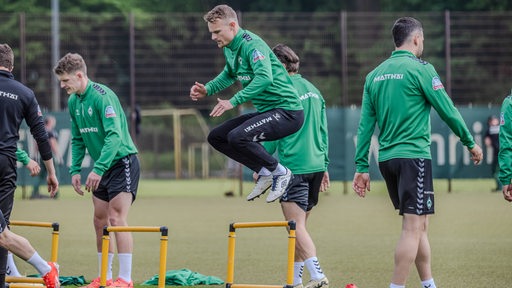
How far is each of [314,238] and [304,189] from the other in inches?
247

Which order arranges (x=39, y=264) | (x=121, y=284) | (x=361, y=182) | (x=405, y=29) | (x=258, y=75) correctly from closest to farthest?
(x=405, y=29)
(x=361, y=182)
(x=258, y=75)
(x=39, y=264)
(x=121, y=284)

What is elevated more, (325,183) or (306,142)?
(306,142)

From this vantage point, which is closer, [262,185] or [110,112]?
[262,185]

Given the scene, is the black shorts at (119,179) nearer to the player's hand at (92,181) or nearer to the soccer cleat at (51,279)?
the player's hand at (92,181)

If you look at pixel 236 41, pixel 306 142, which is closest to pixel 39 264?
pixel 236 41

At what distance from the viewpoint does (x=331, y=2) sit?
186 feet

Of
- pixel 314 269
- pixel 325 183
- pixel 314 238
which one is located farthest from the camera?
pixel 314 238

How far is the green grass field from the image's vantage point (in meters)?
12.9

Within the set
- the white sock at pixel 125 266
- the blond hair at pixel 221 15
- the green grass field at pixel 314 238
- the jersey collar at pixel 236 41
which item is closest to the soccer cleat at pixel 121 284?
the white sock at pixel 125 266

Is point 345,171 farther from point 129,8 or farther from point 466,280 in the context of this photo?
point 129,8

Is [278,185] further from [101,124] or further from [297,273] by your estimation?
[101,124]

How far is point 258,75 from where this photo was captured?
32.6 ft

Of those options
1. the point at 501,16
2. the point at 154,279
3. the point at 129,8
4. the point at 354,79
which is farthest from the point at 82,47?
the point at 154,279

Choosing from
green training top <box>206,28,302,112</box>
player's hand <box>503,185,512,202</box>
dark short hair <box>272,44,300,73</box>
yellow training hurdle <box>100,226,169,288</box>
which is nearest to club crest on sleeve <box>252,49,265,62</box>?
green training top <box>206,28,302,112</box>
